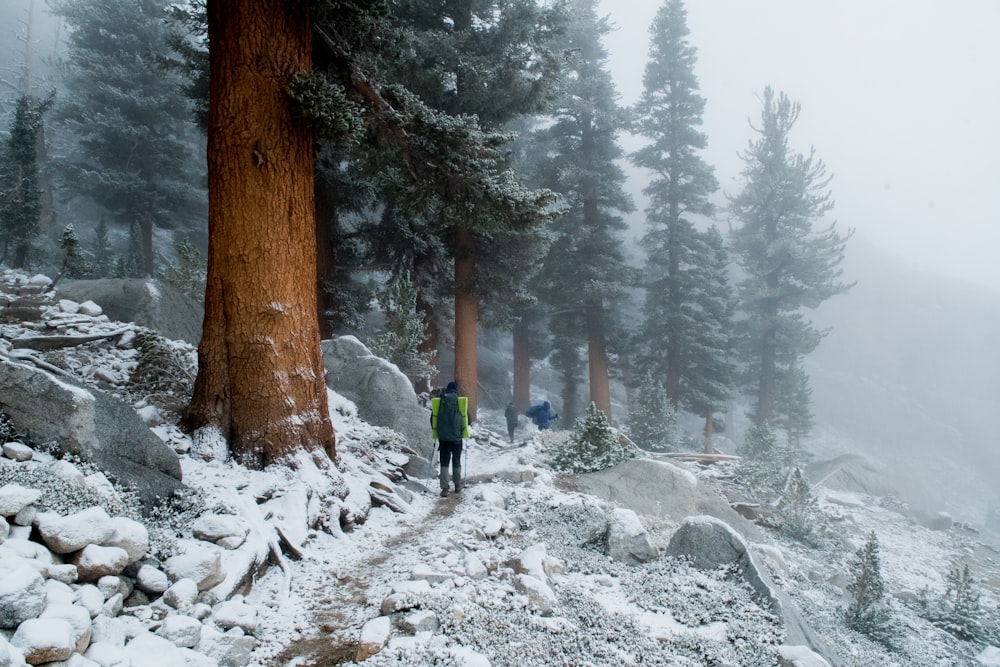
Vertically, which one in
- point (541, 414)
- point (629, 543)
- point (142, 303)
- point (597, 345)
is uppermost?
point (142, 303)

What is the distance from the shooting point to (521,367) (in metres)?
25.3

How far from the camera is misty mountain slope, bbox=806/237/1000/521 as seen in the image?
4184cm

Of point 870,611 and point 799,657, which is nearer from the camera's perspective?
point 799,657

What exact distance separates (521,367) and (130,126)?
19.0 meters

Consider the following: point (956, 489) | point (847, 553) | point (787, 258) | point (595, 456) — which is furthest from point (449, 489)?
point (956, 489)

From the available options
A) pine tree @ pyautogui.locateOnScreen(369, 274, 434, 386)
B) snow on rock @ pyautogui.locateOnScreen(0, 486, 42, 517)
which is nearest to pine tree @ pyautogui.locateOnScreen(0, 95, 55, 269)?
pine tree @ pyautogui.locateOnScreen(369, 274, 434, 386)

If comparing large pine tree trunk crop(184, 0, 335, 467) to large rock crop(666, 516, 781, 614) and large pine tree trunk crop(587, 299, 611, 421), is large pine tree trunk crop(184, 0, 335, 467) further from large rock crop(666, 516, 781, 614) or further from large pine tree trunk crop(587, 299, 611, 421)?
large pine tree trunk crop(587, 299, 611, 421)

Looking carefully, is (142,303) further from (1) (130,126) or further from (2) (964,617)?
(1) (130,126)

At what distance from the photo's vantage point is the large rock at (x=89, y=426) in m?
3.65

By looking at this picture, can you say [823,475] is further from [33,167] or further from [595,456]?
[33,167]

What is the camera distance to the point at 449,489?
26.7 feet

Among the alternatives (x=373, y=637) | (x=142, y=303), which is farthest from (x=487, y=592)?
(x=142, y=303)

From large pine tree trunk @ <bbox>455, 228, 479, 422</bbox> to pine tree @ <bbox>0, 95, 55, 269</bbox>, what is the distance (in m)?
13.1

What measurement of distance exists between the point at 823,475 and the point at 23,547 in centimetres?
2624
